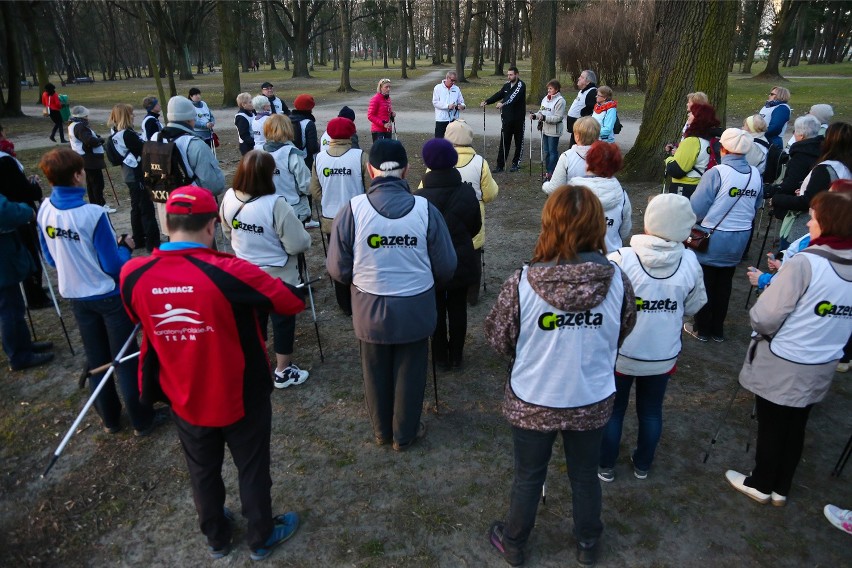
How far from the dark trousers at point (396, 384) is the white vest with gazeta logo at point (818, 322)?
2151 millimetres

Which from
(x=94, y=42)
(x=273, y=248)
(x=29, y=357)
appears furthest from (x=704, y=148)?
(x=94, y=42)

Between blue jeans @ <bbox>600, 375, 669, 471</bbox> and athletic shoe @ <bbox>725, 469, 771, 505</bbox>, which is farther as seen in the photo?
athletic shoe @ <bbox>725, 469, 771, 505</bbox>

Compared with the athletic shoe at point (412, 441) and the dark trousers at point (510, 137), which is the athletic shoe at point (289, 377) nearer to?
the athletic shoe at point (412, 441)

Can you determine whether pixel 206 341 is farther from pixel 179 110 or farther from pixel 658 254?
pixel 179 110

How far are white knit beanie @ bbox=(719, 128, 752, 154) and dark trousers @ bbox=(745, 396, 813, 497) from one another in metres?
2.46

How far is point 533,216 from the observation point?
9.37m

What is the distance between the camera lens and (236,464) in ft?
9.61

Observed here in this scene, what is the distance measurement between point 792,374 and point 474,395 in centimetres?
233

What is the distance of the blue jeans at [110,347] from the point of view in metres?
3.96

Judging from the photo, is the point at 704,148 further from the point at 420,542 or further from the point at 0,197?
the point at 0,197

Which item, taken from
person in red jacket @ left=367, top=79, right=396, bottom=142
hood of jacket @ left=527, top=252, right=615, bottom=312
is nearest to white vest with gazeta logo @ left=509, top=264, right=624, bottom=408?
hood of jacket @ left=527, top=252, right=615, bottom=312

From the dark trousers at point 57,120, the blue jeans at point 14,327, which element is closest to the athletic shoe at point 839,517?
the blue jeans at point 14,327

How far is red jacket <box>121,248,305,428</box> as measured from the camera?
2.47 metres

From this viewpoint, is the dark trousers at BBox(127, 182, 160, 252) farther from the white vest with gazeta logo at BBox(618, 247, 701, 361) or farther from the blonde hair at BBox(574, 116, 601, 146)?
the white vest with gazeta logo at BBox(618, 247, 701, 361)
